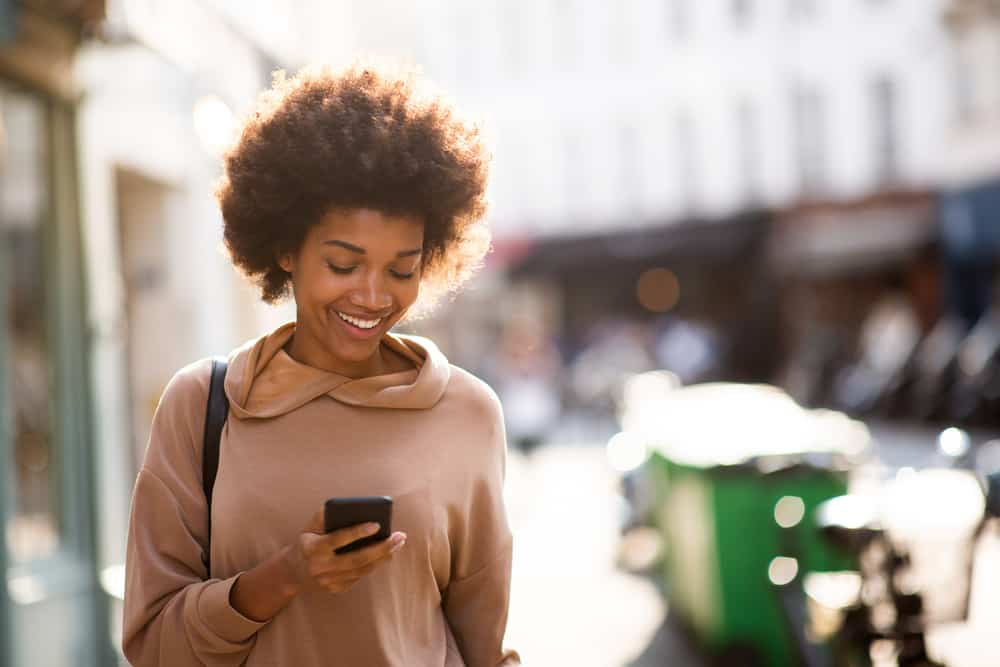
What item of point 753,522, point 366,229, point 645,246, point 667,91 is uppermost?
Answer: point 667,91

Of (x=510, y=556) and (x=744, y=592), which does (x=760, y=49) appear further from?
(x=510, y=556)

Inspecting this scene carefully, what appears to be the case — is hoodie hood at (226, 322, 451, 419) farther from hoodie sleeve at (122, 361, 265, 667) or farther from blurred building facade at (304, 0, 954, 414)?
blurred building facade at (304, 0, 954, 414)

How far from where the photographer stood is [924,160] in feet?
91.0

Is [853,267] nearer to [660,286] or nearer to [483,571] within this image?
[660,286]

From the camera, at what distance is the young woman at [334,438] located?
6.86 ft

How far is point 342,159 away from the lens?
2.16 metres

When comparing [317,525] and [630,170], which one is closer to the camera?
[317,525]

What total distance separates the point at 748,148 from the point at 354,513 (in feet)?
101

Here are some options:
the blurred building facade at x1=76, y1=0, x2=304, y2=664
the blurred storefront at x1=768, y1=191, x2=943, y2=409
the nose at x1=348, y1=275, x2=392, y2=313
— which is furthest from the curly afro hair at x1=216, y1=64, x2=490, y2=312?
the blurred storefront at x1=768, y1=191, x2=943, y2=409

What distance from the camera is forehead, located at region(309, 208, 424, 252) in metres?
2.18

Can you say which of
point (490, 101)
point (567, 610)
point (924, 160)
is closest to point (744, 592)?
point (567, 610)

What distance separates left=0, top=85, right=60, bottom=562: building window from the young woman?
12.8 ft

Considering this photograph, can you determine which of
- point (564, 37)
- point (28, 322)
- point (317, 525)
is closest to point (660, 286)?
point (564, 37)

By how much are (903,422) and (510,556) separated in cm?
1726
